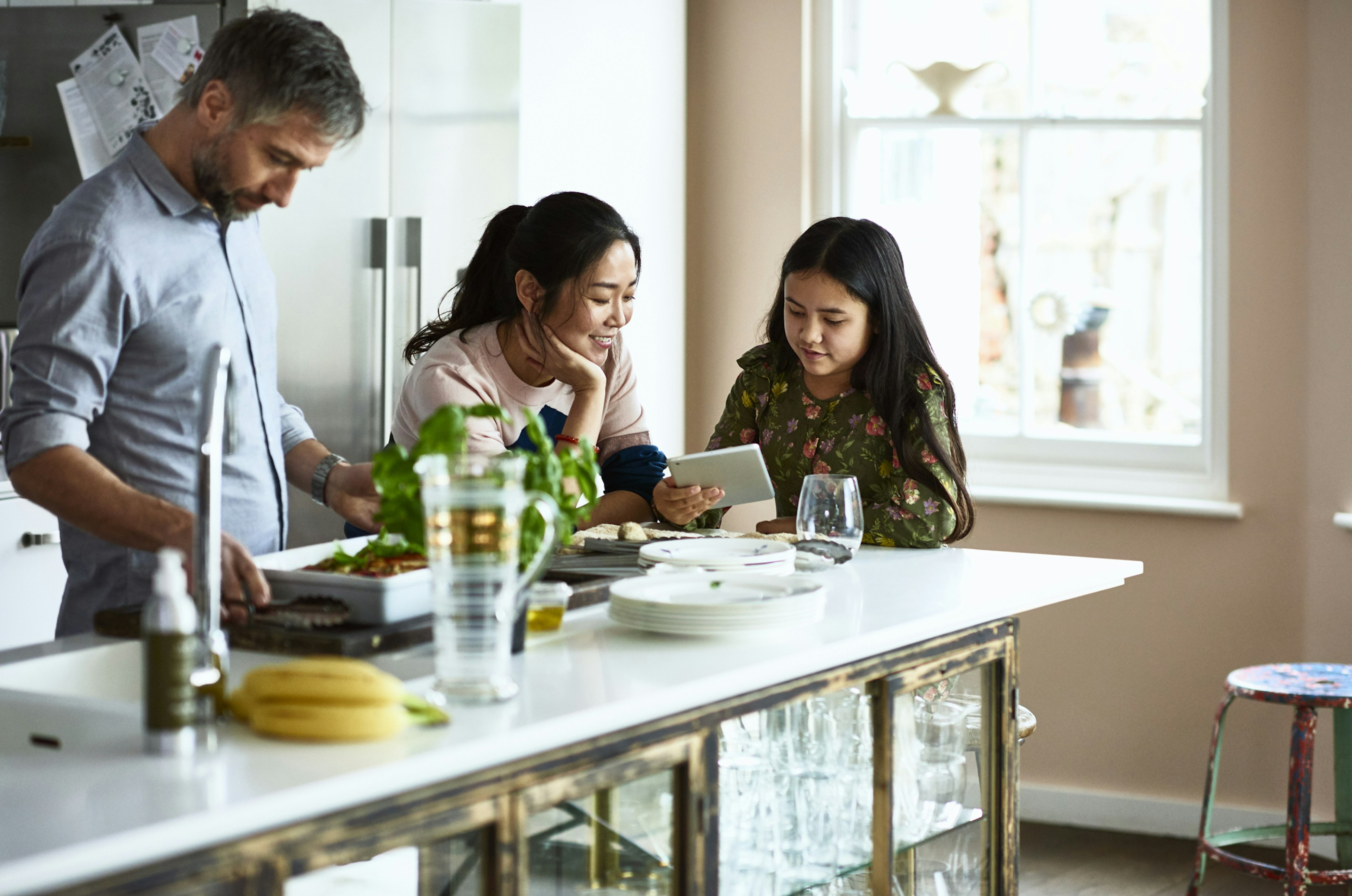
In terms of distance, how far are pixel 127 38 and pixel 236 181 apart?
1.45 metres

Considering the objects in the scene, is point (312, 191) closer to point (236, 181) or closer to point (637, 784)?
point (236, 181)

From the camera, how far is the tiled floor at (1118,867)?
10.7 ft

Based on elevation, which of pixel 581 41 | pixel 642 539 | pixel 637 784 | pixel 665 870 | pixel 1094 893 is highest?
pixel 581 41

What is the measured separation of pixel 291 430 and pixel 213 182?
1.42ft

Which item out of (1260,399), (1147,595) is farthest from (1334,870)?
(1260,399)

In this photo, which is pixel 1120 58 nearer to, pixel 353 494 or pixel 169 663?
pixel 353 494

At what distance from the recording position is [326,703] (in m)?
1.14

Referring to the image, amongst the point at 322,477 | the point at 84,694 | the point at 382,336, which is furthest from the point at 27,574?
the point at 84,694

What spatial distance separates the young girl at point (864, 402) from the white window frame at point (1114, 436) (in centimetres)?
136

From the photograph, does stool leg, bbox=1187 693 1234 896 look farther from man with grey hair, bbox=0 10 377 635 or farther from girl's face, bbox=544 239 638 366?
man with grey hair, bbox=0 10 377 635

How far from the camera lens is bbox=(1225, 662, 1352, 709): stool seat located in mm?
2793

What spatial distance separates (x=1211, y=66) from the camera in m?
3.63

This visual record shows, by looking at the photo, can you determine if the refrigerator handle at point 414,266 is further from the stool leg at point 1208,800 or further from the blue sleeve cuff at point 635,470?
the stool leg at point 1208,800

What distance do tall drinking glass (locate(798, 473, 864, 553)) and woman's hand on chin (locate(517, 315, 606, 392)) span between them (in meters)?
0.58
